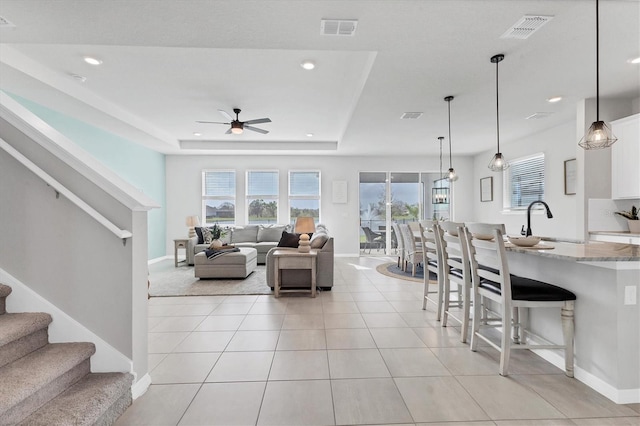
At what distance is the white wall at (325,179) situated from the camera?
7609 mm

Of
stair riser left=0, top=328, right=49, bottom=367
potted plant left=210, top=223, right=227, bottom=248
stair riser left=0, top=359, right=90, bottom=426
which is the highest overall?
potted plant left=210, top=223, right=227, bottom=248

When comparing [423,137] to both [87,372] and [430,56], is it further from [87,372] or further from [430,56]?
[87,372]

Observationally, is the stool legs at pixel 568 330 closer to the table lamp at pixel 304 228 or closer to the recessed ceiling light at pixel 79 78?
the table lamp at pixel 304 228

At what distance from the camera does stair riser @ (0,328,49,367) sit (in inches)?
58.7

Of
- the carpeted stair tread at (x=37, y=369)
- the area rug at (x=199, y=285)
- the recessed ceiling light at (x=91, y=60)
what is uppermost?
the recessed ceiling light at (x=91, y=60)

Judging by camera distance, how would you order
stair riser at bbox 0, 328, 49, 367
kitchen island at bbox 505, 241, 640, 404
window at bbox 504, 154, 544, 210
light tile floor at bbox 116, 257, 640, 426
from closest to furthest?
stair riser at bbox 0, 328, 49, 367, light tile floor at bbox 116, 257, 640, 426, kitchen island at bbox 505, 241, 640, 404, window at bbox 504, 154, 544, 210

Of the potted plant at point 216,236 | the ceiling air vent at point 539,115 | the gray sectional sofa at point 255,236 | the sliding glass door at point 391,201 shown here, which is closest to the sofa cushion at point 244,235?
the gray sectional sofa at point 255,236

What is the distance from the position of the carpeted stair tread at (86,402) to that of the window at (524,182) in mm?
6758

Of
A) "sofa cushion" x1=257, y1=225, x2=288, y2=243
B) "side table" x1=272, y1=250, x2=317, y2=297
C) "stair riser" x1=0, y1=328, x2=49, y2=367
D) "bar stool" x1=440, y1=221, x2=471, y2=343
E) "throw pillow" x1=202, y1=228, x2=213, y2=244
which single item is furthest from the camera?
"sofa cushion" x1=257, y1=225, x2=288, y2=243

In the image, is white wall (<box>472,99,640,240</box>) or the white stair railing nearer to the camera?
the white stair railing

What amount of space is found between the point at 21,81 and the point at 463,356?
561 cm

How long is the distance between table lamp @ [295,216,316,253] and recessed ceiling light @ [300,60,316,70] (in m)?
1.93

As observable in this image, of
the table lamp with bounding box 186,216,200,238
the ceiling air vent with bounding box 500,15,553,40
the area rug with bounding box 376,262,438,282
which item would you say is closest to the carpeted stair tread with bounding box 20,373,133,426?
the ceiling air vent with bounding box 500,15,553,40

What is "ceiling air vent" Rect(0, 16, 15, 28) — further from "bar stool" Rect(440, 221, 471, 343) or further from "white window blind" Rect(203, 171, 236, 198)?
"white window blind" Rect(203, 171, 236, 198)
